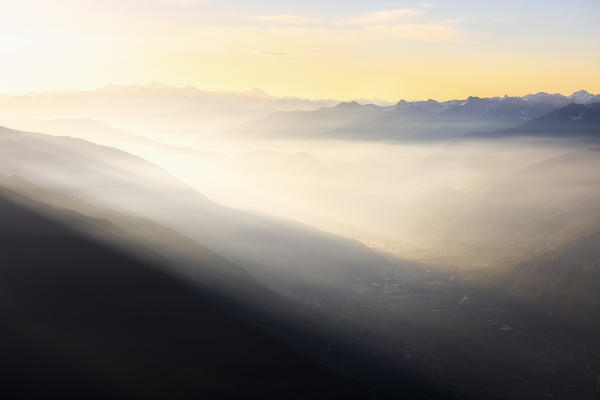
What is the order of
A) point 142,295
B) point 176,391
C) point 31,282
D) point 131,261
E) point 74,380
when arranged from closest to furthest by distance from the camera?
point 74,380 → point 176,391 → point 31,282 → point 142,295 → point 131,261

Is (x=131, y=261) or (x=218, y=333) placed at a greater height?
(x=131, y=261)

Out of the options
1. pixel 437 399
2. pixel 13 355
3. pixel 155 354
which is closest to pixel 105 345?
pixel 155 354

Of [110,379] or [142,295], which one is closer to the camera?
[110,379]

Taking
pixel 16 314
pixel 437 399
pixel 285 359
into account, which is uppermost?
pixel 16 314

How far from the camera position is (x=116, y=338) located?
139 meters

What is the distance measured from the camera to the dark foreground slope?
122 m

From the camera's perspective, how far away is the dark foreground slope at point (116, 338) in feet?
399

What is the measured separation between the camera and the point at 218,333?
159 metres

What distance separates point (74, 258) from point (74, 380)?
6244 centimetres

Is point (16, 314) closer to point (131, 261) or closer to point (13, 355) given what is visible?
point (13, 355)

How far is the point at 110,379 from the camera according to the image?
12312 centimetres

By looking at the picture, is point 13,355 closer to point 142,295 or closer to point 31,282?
point 31,282

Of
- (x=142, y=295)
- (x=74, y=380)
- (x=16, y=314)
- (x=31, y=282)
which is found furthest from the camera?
(x=142, y=295)

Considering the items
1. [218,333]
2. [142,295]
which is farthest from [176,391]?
[142,295]
